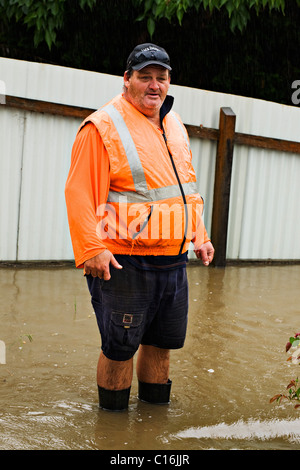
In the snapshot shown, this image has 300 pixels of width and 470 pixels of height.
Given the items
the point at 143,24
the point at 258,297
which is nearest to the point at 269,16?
the point at 143,24

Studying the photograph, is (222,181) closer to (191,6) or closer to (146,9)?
(191,6)

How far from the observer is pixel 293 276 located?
28.5 feet

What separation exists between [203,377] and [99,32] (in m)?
8.21

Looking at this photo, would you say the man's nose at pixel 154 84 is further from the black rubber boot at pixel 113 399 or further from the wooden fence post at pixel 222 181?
the wooden fence post at pixel 222 181

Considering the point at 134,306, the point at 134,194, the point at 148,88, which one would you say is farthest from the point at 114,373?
the point at 148,88

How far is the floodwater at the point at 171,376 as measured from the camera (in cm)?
381

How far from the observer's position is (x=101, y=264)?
365cm

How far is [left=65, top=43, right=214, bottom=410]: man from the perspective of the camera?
12.2 ft

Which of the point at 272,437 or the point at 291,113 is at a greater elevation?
the point at 291,113

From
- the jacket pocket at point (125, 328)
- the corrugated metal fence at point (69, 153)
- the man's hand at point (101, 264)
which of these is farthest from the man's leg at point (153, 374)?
the corrugated metal fence at point (69, 153)

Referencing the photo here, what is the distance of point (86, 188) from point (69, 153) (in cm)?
→ 433

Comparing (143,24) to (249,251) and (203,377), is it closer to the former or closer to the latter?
(249,251)

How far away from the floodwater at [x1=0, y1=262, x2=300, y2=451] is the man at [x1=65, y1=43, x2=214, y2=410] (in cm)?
35

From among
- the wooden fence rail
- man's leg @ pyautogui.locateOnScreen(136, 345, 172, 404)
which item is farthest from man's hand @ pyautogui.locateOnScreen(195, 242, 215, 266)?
the wooden fence rail
